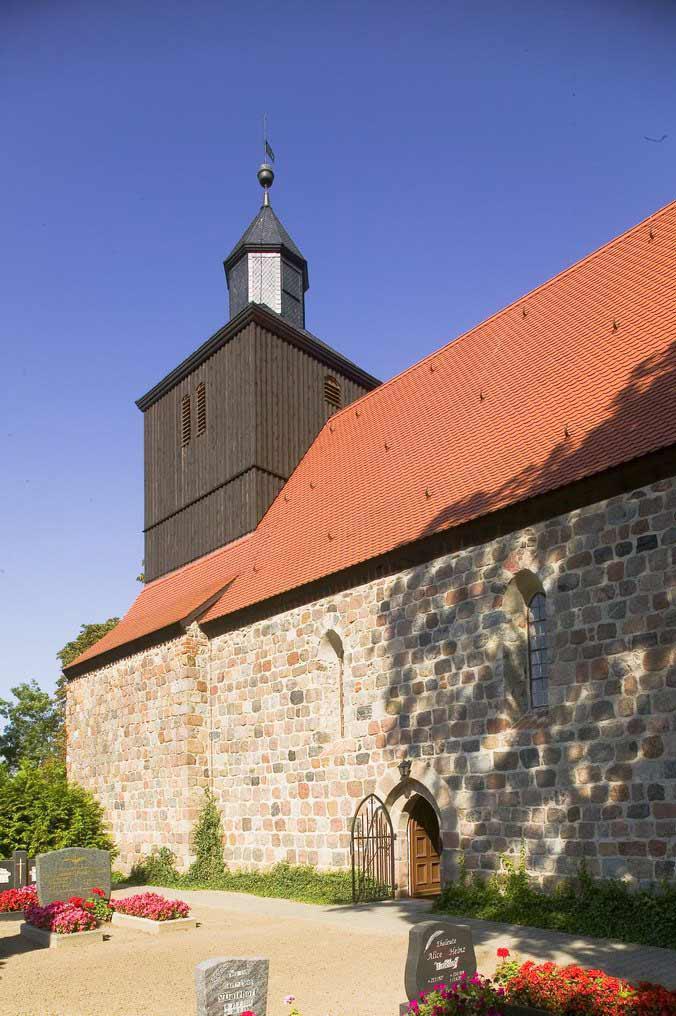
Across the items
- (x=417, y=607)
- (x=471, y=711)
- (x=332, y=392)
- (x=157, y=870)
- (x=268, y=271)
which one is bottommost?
(x=157, y=870)

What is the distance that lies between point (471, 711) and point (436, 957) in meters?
5.23

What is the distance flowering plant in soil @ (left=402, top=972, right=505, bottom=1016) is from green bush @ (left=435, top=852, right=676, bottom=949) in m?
3.18

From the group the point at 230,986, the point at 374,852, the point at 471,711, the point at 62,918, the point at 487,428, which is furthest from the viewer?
the point at 487,428

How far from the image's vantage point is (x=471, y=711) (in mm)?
12016

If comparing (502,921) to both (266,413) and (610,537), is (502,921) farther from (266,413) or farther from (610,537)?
(266,413)

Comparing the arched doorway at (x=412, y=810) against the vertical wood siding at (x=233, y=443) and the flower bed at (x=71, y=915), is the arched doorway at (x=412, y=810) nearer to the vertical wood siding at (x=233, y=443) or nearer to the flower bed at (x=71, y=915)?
the flower bed at (x=71, y=915)

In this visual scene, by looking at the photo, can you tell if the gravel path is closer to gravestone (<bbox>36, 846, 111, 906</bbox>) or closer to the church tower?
gravestone (<bbox>36, 846, 111, 906</bbox>)

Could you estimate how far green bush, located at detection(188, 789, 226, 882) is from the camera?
16500mm

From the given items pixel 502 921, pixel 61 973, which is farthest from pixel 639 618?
pixel 61 973

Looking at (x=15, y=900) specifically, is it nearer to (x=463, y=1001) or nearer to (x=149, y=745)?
(x=149, y=745)

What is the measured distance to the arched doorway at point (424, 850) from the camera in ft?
43.9

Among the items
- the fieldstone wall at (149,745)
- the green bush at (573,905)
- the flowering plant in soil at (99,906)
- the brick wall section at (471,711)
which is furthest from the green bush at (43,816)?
the green bush at (573,905)

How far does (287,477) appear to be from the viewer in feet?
68.1

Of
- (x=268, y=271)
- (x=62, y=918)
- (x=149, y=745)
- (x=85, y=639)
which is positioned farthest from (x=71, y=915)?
(x=85, y=639)
